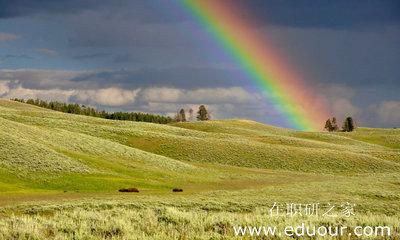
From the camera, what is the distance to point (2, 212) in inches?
1175

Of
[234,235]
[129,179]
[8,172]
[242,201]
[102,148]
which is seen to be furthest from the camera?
[102,148]

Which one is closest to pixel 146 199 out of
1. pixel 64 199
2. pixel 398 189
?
pixel 64 199

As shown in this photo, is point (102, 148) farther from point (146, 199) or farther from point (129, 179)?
point (146, 199)

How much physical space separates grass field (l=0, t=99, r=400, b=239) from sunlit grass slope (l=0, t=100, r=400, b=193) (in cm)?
16

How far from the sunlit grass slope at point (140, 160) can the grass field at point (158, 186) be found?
0.16 metres

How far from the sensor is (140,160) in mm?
68625

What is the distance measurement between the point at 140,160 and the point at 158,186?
19672 millimetres

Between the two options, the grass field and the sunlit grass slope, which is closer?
the grass field

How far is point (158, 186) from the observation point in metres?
49.6

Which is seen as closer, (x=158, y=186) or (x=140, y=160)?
(x=158, y=186)

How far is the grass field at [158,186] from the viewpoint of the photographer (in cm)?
1788

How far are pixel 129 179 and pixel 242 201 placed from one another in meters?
18.9

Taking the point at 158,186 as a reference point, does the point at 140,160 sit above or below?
above

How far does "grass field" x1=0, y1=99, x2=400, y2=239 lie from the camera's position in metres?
17.9
